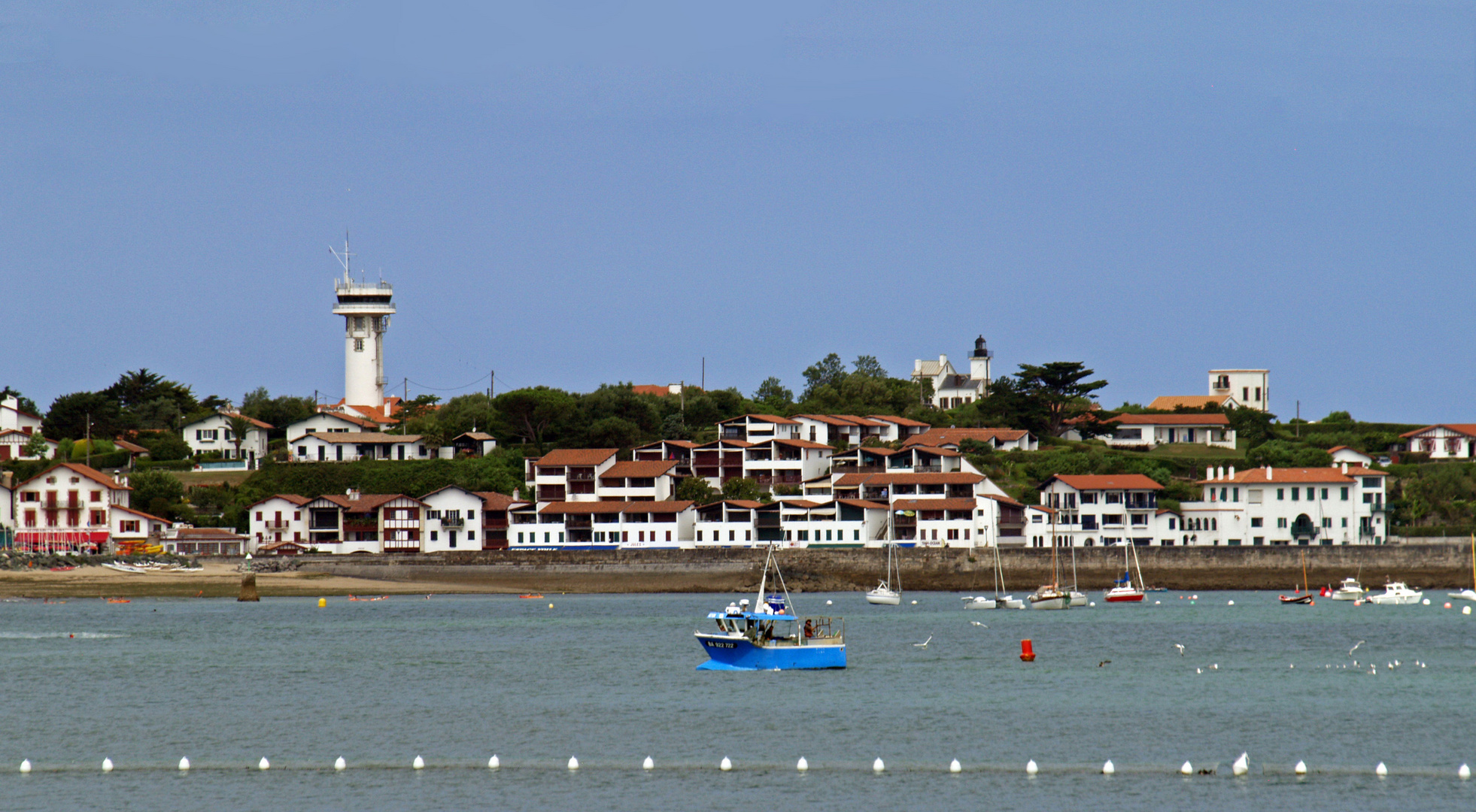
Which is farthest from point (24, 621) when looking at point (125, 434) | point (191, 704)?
point (125, 434)

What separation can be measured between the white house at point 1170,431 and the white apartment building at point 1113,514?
3294cm

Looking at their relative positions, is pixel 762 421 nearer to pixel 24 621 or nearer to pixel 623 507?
pixel 623 507

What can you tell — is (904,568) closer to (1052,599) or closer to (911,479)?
(911,479)

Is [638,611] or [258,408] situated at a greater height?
[258,408]

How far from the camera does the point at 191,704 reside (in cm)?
3938

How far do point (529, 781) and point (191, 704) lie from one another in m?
15.0

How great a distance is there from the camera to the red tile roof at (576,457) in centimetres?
10768

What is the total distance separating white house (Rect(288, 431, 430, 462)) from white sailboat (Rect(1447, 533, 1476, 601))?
242ft

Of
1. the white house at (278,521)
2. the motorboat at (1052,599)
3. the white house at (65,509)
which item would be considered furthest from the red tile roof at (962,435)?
the white house at (65,509)

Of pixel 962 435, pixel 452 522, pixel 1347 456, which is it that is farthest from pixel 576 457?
pixel 1347 456

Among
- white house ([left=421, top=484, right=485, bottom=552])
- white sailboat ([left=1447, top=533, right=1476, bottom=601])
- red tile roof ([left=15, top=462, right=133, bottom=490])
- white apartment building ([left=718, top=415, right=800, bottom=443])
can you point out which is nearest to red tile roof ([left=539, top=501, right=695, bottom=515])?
white house ([left=421, top=484, right=485, bottom=552])

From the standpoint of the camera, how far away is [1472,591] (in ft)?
263

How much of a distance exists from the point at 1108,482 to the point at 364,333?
74387mm

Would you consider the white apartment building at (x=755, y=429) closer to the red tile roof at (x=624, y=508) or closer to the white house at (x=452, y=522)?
the red tile roof at (x=624, y=508)
